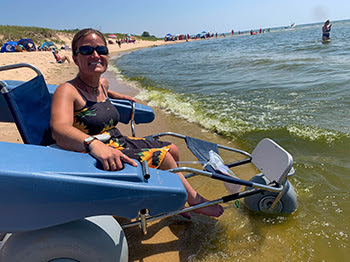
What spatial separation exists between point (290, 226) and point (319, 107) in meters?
3.76

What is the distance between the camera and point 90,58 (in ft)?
6.43

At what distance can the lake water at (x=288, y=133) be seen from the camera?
2.16m

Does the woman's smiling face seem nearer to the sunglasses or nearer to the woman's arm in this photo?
the sunglasses

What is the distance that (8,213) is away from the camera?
1.24 m

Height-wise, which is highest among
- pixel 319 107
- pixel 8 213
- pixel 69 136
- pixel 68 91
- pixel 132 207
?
pixel 68 91

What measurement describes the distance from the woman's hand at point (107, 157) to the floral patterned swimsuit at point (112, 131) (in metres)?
0.37

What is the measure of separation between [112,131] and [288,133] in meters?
3.28

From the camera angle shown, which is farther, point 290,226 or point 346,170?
point 346,170

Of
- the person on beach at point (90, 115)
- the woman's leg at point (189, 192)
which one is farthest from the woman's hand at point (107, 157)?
the woman's leg at point (189, 192)

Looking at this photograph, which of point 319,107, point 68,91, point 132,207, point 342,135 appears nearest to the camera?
point 132,207

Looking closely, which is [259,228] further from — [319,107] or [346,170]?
[319,107]

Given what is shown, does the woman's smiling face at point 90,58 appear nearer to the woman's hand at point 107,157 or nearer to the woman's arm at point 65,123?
the woman's arm at point 65,123

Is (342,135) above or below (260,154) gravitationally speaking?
below

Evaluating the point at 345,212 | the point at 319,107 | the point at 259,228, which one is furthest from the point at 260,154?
the point at 319,107
